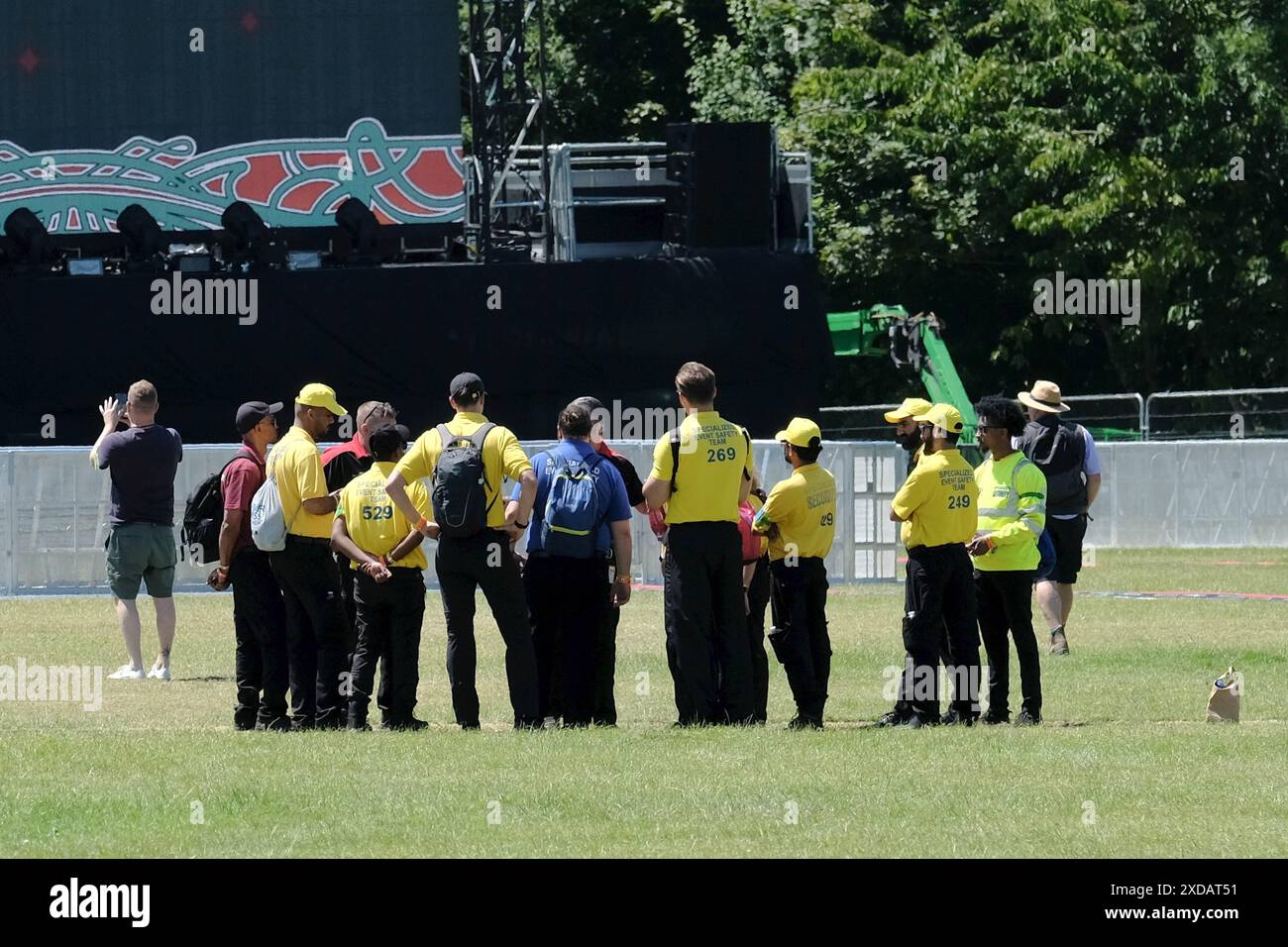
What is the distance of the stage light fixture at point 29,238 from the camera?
1073 inches

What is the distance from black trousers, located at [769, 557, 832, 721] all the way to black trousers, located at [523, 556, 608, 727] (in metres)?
0.94

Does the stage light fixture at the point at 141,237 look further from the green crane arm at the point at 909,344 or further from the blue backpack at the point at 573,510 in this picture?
the blue backpack at the point at 573,510

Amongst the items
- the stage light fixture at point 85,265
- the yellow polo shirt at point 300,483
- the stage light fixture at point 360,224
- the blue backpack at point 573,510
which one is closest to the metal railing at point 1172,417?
the stage light fixture at point 360,224

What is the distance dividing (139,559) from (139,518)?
10.7 inches

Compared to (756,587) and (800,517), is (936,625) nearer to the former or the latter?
(800,517)

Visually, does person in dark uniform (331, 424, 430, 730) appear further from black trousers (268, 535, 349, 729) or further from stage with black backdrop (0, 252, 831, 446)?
stage with black backdrop (0, 252, 831, 446)

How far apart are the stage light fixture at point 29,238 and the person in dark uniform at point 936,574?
58.2 ft

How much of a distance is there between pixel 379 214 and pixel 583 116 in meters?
15.8

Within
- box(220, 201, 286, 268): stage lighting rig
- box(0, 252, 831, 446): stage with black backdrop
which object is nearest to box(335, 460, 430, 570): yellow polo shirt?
box(0, 252, 831, 446): stage with black backdrop

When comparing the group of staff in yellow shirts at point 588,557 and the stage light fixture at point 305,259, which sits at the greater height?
the stage light fixture at point 305,259

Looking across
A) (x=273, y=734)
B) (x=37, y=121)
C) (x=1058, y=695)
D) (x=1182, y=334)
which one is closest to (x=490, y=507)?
(x=273, y=734)

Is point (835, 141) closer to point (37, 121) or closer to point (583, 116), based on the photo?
point (583, 116)

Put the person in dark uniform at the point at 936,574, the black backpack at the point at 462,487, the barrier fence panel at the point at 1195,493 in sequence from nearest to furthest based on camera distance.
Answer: the black backpack at the point at 462,487 → the person in dark uniform at the point at 936,574 → the barrier fence panel at the point at 1195,493

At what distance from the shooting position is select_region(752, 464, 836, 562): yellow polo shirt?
38.9 feet
